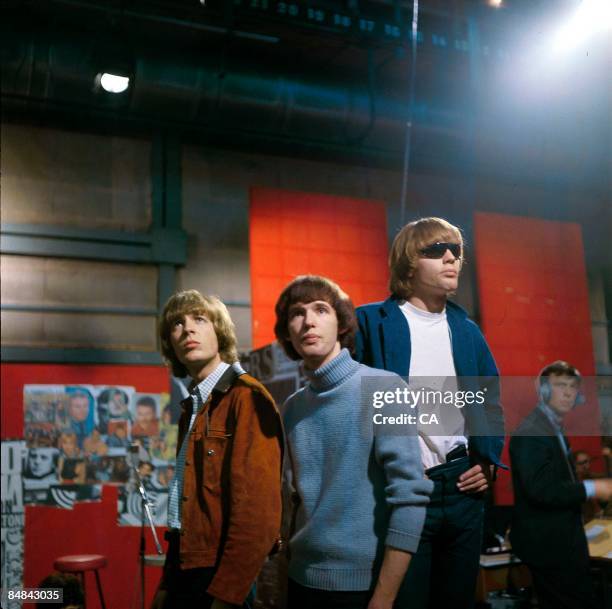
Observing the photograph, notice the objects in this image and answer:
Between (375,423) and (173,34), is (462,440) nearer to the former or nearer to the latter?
(375,423)

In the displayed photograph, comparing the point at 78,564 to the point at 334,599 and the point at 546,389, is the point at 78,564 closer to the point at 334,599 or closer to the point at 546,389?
the point at 334,599

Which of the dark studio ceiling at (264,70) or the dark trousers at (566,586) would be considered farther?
the dark studio ceiling at (264,70)

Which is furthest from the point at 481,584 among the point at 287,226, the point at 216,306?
the point at 287,226

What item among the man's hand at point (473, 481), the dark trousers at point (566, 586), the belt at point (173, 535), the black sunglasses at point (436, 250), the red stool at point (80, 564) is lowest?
the red stool at point (80, 564)

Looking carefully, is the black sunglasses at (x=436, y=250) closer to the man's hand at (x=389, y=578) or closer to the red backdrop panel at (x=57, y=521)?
the man's hand at (x=389, y=578)

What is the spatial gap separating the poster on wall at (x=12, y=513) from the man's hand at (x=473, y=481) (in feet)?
9.54

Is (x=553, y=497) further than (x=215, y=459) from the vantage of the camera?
Yes

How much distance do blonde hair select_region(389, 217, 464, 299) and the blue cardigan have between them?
0.04m

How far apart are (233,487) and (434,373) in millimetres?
475

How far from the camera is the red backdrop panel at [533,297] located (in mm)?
1804

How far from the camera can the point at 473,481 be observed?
1.46 m

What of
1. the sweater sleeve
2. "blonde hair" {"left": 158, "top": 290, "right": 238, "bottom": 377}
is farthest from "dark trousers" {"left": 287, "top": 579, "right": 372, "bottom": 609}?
"blonde hair" {"left": 158, "top": 290, "right": 238, "bottom": 377}

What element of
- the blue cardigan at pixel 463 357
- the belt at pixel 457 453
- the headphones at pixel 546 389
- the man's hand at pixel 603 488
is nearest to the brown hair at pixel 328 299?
the blue cardigan at pixel 463 357

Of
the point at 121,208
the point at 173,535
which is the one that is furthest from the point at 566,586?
the point at 121,208
